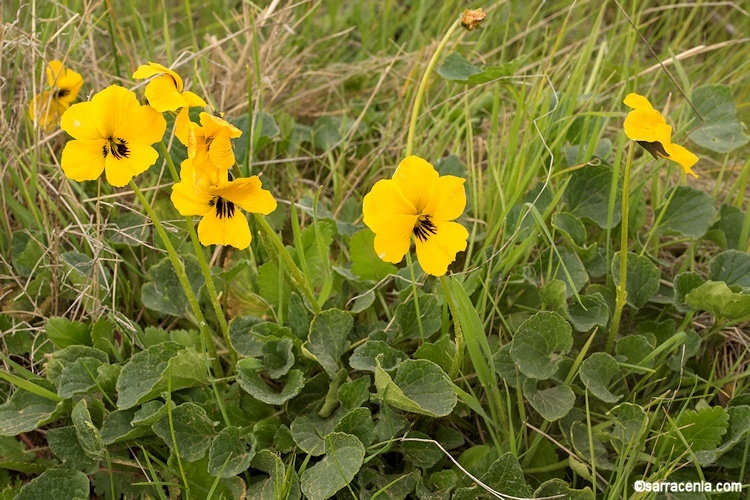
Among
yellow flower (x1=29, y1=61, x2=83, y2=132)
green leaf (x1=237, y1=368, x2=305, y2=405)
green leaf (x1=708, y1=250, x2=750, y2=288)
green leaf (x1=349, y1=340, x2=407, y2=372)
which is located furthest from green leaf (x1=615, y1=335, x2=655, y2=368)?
yellow flower (x1=29, y1=61, x2=83, y2=132)

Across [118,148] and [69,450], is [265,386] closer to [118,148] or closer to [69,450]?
[69,450]

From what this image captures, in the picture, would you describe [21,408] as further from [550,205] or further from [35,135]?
[550,205]

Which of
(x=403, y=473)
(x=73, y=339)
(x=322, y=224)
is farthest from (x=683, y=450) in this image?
(x=73, y=339)

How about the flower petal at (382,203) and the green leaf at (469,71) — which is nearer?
the flower petal at (382,203)

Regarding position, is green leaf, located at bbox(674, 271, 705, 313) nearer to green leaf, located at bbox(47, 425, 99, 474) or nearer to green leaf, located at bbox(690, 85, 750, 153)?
green leaf, located at bbox(690, 85, 750, 153)

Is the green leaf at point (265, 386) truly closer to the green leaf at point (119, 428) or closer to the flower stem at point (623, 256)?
the green leaf at point (119, 428)

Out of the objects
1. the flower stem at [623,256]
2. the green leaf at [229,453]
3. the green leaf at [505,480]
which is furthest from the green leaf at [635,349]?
the green leaf at [229,453]
